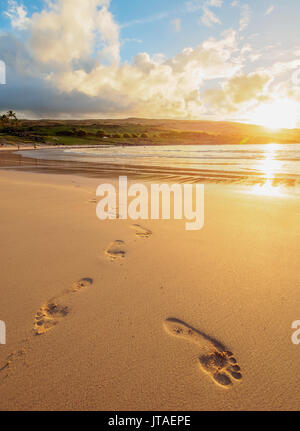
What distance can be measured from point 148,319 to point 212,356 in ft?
1.95

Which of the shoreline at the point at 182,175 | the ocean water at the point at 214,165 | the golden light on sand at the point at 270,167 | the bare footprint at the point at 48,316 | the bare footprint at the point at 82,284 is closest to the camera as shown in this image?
the bare footprint at the point at 48,316

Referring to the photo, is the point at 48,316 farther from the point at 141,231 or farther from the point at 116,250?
the point at 141,231

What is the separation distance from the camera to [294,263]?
117 inches

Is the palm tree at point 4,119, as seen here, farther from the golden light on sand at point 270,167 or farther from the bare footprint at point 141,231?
the bare footprint at point 141,231

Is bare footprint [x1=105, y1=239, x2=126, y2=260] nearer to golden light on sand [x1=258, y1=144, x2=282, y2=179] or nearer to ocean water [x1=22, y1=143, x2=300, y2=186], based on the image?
ocean water [x1=22, y1=143, x2=300, y2=186]

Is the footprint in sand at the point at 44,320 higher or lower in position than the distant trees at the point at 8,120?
lower

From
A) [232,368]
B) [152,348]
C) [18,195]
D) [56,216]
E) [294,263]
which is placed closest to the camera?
[232,368]

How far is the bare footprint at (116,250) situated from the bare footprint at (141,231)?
0.40 m

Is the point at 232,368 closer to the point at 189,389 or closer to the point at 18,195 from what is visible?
the point at 189,389

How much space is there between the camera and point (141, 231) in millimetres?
4098

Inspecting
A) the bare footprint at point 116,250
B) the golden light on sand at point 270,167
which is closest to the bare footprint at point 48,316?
the bare footprint at point 116,250

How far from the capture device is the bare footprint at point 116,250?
127 inches
